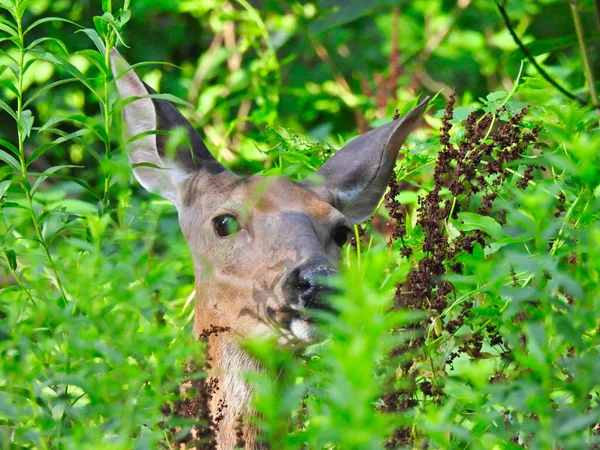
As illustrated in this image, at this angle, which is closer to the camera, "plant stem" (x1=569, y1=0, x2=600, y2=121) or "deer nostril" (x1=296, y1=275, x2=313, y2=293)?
"deer nostril" (x1=296, y1=275, x2=313, y2=293)

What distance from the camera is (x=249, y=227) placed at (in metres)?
4.27

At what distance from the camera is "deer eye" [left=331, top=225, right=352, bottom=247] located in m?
4.32

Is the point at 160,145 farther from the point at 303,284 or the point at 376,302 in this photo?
the point at 376,302

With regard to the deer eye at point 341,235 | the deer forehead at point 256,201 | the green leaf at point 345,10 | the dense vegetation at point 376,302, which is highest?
the green leaf at point 345,10

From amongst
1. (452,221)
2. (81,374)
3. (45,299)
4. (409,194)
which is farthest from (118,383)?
(409,194)

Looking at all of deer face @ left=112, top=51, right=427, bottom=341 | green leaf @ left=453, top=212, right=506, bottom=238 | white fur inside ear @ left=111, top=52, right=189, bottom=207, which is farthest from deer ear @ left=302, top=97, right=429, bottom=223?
green leaf @ left=453, top=212, right=506, bottom=238

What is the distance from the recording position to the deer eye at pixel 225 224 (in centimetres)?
432

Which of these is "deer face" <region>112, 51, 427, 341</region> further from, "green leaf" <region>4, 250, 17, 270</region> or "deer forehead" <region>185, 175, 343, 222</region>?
"green leaf" <region>4, 250, 17, 270</region>

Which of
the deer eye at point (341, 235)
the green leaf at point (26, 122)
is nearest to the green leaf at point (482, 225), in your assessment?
the deer eye at point (341, 235)

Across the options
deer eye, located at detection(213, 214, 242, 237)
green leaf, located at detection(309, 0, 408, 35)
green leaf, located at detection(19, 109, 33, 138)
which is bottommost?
green leaf, located at detection(19, 109, 33, 138)

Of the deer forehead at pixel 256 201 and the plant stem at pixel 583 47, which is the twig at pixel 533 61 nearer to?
the plant stem at pixel 583 47

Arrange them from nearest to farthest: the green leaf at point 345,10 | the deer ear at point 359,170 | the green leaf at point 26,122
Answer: the green leaf at point 26,122
the deer ear at point 359,170
the green leaf at point 345,10

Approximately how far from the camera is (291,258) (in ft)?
12.9

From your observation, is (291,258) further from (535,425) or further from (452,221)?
(535,425)
